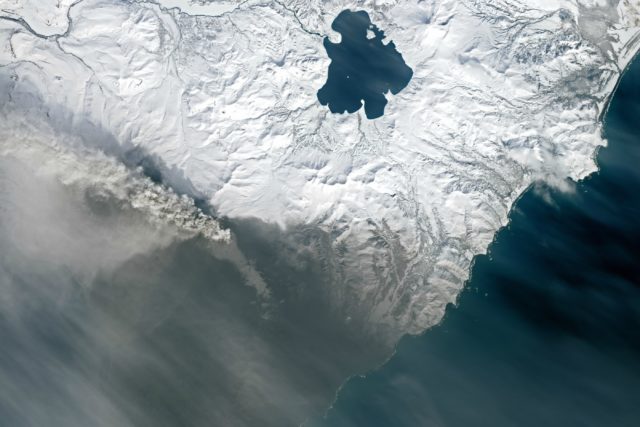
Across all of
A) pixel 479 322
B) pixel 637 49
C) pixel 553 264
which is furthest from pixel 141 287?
pixel 637 49

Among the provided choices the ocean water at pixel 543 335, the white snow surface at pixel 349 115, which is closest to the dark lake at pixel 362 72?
the white snow surface at pixel 349 115

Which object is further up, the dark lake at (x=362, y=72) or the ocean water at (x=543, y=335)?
the dark lake at (x=362, y=72)

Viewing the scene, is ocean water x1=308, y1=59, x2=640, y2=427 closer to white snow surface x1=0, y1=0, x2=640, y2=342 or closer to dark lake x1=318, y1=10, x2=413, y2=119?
white snow surface x1=0, y1=0, x2=640, y2=342

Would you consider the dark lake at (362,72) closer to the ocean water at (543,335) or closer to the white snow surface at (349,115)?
the white snow surface at (349,115)

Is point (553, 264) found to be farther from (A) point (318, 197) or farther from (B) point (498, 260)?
(A) point (318, 197)

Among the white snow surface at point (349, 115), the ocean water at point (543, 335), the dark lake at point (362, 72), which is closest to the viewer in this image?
the ocean water at point (543, 335)

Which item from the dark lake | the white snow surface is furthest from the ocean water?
the dark lake

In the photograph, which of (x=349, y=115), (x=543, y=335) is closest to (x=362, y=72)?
(x=349, y=115)
